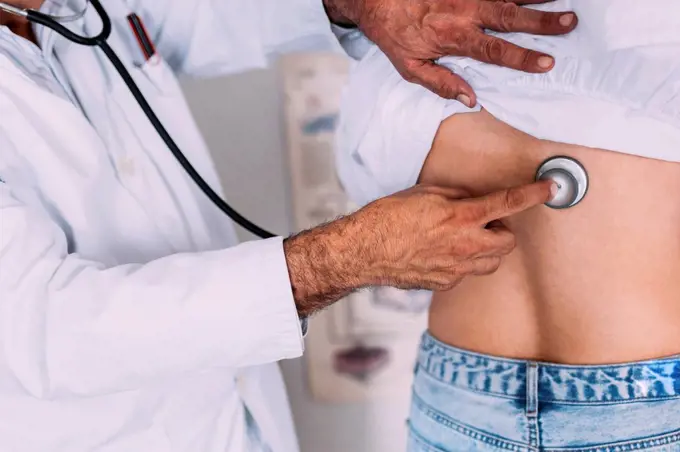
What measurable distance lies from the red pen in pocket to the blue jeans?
0.57 meters

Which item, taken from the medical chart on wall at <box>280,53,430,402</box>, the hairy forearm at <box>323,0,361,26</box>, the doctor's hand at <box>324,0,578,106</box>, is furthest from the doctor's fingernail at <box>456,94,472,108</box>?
the medical chart on wall at <box>280,53,430,402</box>

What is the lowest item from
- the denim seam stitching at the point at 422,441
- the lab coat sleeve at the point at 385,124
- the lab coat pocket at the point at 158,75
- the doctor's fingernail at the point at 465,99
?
the denim seam stitching at the point at 422,441

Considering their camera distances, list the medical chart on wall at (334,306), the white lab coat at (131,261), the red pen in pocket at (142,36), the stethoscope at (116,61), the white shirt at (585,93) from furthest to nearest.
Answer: the medical chart on wall at (334,306) < the red pen in pocket at (142,36) < the stethoscope at (116,61) < the white lab coat at (131,261) < the white shirt at (585,93)

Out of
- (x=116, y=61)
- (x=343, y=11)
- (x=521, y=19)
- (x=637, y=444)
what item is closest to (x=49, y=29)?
(x=116, y=61)

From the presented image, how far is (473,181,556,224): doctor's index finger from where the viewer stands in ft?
2.10

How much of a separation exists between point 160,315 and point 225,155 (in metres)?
0.70

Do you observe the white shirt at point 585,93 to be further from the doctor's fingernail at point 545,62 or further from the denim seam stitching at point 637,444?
the denim seam stitching at point 637,444

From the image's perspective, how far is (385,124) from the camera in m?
0.77

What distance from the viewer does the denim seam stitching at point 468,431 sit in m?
0.74

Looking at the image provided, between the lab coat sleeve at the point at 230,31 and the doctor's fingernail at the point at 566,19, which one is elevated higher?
the doctor's fingernail at the point at 566,19

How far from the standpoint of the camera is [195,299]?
695mm

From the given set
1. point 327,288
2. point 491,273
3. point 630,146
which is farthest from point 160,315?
point 630,146

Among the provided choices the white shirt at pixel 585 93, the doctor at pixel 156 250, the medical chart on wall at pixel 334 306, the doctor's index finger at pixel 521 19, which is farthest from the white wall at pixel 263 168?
the doctor's index finger at pixel 521 19

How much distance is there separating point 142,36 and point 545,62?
0.58m
